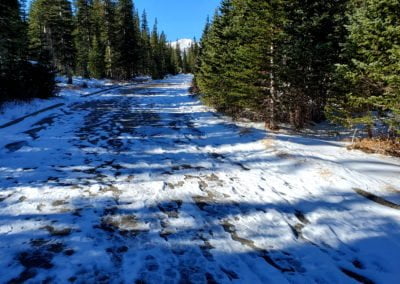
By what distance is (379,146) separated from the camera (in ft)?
34.5

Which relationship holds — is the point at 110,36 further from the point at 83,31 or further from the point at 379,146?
the point at 379,146

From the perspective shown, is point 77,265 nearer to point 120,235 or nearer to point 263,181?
point 120,235

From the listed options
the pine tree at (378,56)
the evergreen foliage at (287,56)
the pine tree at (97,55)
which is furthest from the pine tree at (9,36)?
the pine tree at (97,55)

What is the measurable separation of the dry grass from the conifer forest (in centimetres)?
5

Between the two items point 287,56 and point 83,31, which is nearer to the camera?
point 287,56

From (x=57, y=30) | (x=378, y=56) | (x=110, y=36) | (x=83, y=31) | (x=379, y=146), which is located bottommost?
(x=379, y=146)

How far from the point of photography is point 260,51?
13.2 meters

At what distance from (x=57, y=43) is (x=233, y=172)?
122ft

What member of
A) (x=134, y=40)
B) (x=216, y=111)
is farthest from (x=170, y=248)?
(x=134, y=40)

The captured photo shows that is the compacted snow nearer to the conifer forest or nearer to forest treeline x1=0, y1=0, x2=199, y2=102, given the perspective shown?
the conifer forest

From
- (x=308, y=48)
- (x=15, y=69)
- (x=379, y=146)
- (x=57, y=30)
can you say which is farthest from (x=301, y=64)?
(x=57, y=30)

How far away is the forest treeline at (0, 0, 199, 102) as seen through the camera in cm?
1923

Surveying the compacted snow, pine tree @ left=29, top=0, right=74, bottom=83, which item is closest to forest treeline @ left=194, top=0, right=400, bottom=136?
the compacted snow

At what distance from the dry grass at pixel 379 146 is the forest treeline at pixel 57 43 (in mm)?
16170
